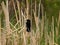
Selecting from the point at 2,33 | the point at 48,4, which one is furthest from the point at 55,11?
the point at 2,33

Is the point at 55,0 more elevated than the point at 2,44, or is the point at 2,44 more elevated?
the point at 55,0

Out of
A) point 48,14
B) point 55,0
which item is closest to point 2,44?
point 55,0

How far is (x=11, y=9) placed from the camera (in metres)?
4.39

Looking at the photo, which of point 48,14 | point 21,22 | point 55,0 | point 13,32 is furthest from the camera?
point 48,14

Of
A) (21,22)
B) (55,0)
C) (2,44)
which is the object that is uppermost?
(55,0)

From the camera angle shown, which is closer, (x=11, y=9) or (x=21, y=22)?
(x=21, y=22)

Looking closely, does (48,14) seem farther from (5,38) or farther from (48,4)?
(5,38)

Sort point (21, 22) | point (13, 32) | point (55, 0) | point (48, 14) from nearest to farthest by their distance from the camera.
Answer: point (13, 32) → point (21, 22) → point (55, 0) → point (48, 14)

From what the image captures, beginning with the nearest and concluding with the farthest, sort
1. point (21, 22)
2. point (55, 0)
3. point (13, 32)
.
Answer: point (13, 32) → point (21, 22) → point (55, 0)

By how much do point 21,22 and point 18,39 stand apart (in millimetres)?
219

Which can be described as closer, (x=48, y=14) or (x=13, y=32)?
(x=13, y=32)

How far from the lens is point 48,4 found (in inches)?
159

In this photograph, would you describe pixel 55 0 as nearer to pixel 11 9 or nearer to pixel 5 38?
pixel 11 9

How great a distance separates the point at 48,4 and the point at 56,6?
14cm
